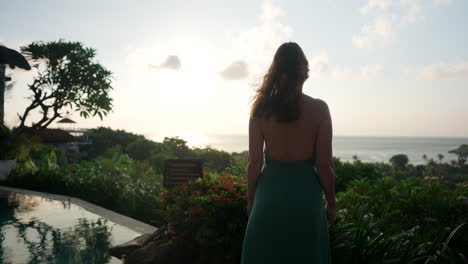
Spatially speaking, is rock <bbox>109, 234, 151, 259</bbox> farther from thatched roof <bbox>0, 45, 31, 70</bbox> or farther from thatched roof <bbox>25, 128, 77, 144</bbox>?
thatched roof <bbox>25, 128, 77, 144</bbox>

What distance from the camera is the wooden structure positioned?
8.55m

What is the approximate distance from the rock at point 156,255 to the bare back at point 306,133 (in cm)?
253

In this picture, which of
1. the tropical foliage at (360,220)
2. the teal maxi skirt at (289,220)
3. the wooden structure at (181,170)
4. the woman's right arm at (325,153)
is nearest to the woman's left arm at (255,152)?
the teal maxi skirt at (289,220)

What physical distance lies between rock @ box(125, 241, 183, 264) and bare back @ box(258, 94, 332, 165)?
2533 mm

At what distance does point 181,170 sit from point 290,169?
656cm

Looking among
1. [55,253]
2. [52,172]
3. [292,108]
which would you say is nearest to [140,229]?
[55,253]

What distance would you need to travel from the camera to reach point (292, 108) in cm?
224

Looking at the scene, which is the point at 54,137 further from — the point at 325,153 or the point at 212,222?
the point at 325,153

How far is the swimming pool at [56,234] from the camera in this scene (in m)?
4.86

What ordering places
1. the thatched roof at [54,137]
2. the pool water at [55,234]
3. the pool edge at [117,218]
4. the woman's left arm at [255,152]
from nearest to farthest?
the woman's left arm at [255,152] < the pool water at [55,234] < the pool edge at [117,218] < the thatched roof at [54,137]

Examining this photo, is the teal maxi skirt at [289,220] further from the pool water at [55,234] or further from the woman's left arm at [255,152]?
the pool water at [55,234]

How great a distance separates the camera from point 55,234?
6.02 metres

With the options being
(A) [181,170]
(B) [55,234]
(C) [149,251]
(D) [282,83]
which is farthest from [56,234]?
(D) [282,83]

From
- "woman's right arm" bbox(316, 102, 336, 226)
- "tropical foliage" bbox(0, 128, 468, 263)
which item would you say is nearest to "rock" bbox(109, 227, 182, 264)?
"tropical foliage" bbox(0, 128, 468, 263)
